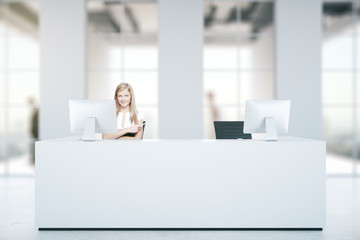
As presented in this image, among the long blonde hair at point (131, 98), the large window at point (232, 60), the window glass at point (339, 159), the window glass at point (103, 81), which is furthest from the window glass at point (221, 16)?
the window glass at point (339, 159)

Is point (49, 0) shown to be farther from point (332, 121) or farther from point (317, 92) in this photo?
point (332, 121)

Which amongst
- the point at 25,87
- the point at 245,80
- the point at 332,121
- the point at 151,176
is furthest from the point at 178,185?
the point at 332,121

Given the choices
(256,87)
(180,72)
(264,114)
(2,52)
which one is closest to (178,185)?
(264,114)

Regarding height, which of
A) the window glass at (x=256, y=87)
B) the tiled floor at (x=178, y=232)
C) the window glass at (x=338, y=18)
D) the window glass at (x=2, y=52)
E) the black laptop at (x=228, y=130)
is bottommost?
the tiled floor at (x=178, y=232)

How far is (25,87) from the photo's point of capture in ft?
34.0

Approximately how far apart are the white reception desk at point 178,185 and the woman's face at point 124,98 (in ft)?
3.55

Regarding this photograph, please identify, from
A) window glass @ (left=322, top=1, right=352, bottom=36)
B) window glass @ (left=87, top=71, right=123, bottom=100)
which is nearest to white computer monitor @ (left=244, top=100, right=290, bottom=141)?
window glass @ (left=87, top=71, right=123, bottom=100)

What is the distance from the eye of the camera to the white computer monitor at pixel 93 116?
3850mm

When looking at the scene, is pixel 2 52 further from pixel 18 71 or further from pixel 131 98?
pixel 131 98

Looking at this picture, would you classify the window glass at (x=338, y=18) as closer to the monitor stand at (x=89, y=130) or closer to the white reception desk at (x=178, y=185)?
the white reception desk at (x=178, y=185)

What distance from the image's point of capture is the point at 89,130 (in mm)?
3834

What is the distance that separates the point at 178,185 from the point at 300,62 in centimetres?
553

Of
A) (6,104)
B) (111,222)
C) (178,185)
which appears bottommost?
(111,222)

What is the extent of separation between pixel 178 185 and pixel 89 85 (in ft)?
17.2
